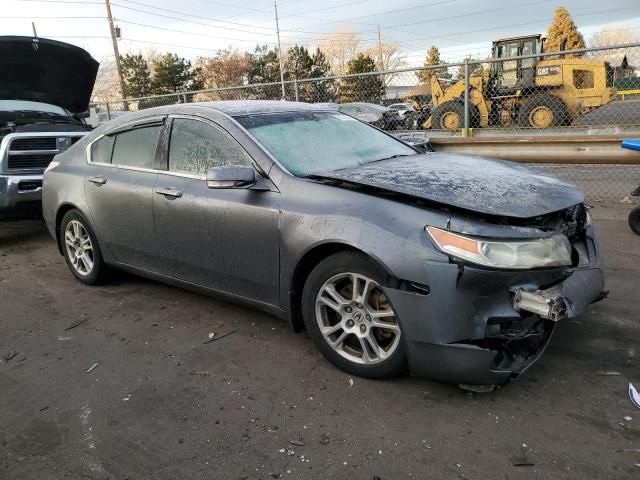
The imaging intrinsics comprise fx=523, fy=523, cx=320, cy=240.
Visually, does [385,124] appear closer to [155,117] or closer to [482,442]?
[155,117]

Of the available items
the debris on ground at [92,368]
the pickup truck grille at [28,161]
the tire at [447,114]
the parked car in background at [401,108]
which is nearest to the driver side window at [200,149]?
the debris on ground at [92,368]

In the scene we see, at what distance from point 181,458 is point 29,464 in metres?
0.74

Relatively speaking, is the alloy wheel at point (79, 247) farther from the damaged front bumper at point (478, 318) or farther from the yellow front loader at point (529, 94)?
the yellow front loader at point (529, 94)

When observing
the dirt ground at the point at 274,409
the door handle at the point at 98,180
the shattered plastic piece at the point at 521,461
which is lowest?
the shattered plastic piece at the point at 521,461

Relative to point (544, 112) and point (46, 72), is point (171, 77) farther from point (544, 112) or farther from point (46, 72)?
point (46, 72)

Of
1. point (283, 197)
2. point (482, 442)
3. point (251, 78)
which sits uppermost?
point (251, 78)

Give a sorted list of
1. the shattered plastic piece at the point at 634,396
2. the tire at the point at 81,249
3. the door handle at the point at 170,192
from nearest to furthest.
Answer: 1. the shattered plastic piece at the point at 634,396
2. the door handle at the point at 170,192
3. the tire at the point at 81,249

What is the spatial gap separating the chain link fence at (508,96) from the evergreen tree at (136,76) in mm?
35401

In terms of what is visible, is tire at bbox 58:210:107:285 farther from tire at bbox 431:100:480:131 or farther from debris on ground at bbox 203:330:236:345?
tire at bbox 431:100:480:131

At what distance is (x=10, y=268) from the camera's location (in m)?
5.81

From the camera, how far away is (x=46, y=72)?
7473 mm

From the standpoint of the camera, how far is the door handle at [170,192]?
12.7ft

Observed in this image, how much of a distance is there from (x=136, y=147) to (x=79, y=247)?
1322 millimetres

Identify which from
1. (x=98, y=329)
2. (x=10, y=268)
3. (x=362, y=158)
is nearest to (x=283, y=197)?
(x=362, y=158)
